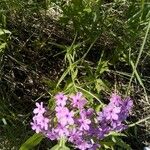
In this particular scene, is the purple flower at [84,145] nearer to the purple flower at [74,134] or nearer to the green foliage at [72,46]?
the purple flower at [74,134]

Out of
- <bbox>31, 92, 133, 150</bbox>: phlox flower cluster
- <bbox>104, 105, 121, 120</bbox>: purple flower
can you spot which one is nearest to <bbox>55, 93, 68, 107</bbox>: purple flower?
<bbox>31, 92, 133, 150</bbox>: phlox flower cluster

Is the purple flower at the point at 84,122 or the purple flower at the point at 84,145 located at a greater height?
the purple flower at the point at 84,122

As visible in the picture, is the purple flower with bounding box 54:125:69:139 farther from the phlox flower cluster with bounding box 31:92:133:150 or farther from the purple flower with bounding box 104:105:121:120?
the purple flower with bounding box 104:105:121:120

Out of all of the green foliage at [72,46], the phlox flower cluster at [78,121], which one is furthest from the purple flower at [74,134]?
the green foliage at [72,46]

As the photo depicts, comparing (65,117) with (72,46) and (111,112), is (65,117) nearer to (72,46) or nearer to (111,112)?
(111,112)

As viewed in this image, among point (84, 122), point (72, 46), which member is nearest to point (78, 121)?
point (84, 122)

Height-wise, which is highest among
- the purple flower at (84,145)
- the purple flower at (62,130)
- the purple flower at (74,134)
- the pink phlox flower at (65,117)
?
the pink phlox flower at (65,117)

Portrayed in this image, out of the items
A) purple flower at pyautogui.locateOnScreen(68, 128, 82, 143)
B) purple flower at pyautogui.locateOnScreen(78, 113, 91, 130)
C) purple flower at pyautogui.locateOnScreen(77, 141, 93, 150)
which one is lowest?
purple flower at pyautogui.locateOnScreen(77, 141, 93, 150)

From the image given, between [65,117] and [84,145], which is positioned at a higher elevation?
[65,117]

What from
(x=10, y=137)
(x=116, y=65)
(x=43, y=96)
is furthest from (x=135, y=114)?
(x=10, y=137)
